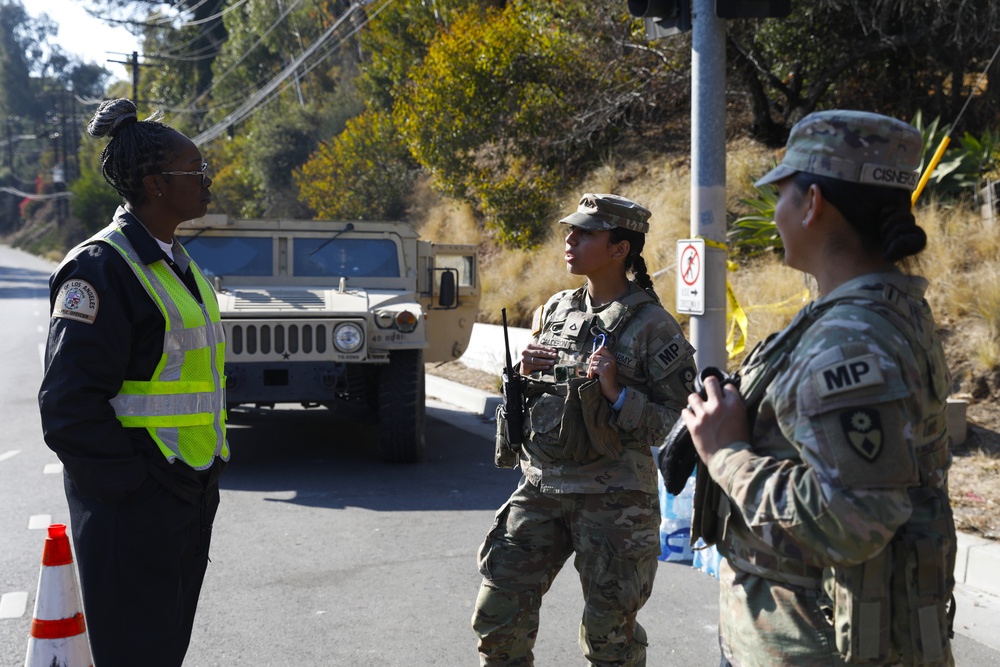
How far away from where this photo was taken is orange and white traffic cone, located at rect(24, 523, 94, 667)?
107 inches

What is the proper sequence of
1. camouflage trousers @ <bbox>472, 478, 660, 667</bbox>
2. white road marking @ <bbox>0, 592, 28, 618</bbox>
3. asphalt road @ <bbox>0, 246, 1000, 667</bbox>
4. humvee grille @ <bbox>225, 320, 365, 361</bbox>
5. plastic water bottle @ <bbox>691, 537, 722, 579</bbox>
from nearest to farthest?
camouflage trousers @ <bbox>472, 478, 660, 667</bbox> < asphalt road @ <bbox>0, 246, 1000, 667</bbox> < white road marking @ <bbox>0, 592, 28, 618</bbox> < plastic water bottle @ <bbox>691, 537, 722, 579</bbox> < humvee grille @ <bbox>225, 320, 365, 361</bbox>

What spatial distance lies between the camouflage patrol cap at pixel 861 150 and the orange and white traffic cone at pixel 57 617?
7.09 feet

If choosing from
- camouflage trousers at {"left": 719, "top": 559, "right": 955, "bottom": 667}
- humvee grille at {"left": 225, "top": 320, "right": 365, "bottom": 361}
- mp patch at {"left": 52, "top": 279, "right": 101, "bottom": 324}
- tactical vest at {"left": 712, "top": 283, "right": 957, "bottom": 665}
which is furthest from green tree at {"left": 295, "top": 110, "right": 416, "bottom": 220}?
tactical vest at {"left": 712, "top": 283, "right": 957, "bottom": 665}

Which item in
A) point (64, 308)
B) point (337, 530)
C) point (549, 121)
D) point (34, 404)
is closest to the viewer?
point (64, 308)

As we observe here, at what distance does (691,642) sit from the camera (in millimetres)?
4121

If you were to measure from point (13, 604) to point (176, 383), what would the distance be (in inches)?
102

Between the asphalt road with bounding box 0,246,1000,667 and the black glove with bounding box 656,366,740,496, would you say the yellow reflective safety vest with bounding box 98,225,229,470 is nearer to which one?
the asphalt road with bounding box 0,246,1000,667

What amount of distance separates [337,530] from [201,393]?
10.7ft

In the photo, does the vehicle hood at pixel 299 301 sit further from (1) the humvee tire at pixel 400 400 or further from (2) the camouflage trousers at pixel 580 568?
(2) the camouflage trousers at pixel 580 568

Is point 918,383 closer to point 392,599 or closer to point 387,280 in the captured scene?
point 392,599

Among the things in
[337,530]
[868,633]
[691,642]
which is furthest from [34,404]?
[868,633]

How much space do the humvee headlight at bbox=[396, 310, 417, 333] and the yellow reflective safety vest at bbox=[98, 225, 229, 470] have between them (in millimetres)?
4383

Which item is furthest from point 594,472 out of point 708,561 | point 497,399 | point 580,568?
point 497,399

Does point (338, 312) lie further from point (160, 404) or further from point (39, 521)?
point (160, 404)
